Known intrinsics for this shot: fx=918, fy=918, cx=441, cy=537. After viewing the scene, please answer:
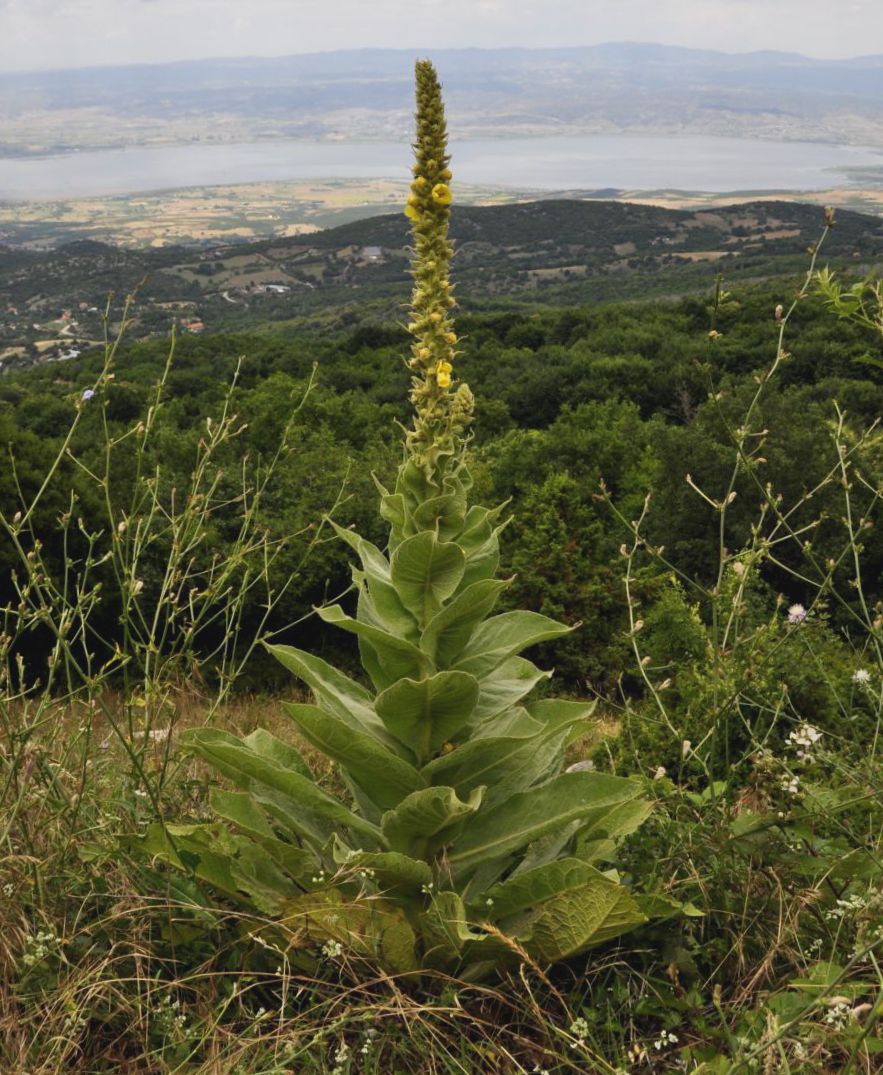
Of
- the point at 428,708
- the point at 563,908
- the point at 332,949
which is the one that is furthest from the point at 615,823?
the point at 332,949

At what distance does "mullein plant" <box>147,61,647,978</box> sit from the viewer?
123 inches

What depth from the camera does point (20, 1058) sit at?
270cm

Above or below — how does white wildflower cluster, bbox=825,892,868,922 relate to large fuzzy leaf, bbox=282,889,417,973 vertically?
above

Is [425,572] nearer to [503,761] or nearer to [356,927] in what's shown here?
[503,761]

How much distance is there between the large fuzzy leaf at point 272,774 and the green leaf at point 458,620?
63cm

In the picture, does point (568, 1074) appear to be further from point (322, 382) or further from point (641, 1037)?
point (322, 382)

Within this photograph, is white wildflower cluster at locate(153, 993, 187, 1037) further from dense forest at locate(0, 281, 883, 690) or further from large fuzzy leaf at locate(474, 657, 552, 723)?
dense forest at locate(0, 281, 883, 690)

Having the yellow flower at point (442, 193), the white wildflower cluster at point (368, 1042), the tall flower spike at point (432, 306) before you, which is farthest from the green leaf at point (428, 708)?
the yellow flower at point (442, 193)

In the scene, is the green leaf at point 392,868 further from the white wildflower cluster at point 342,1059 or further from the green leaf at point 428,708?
the white wildflower cluster at point 342,1059

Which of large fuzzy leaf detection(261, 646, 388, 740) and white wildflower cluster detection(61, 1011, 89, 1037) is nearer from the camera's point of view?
white wildflower cluster detection(61, 1011, 89, 1037)

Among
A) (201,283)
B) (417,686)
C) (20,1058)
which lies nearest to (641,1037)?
(417,686)

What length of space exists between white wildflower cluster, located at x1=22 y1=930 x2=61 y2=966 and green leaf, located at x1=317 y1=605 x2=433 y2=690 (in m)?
1.32

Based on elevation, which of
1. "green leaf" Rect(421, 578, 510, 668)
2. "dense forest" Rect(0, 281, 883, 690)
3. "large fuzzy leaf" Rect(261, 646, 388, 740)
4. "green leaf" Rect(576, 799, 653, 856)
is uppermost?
"green leaf" Rect(421, 578, 510, 668)

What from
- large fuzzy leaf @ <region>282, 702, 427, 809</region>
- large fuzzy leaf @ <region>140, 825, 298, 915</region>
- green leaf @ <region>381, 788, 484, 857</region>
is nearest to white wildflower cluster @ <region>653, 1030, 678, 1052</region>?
green leaf @ <region>381, 788, 484, 857</region>
